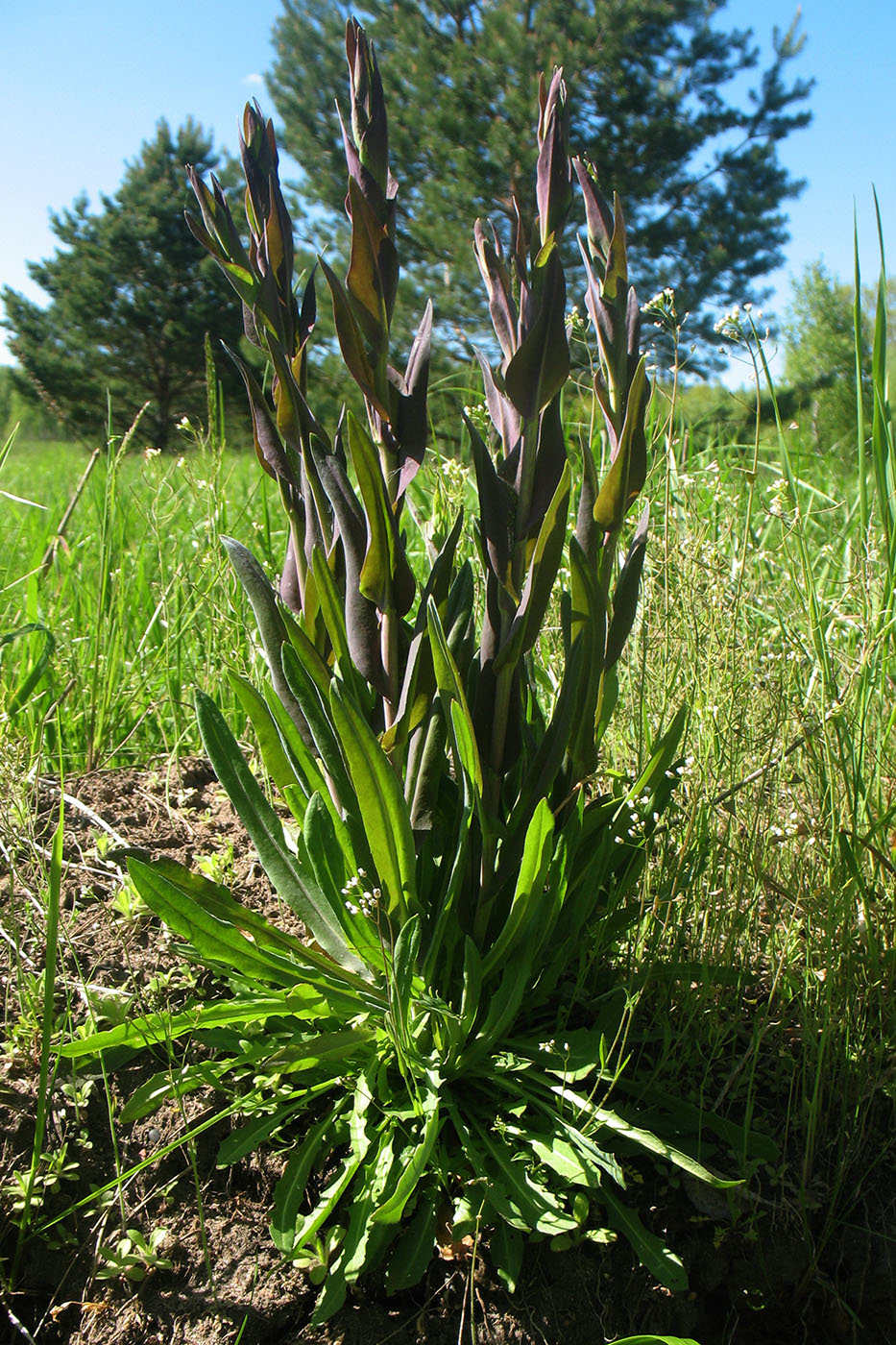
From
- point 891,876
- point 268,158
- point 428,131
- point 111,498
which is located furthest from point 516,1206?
point 428,131

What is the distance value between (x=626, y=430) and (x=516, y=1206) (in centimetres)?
93

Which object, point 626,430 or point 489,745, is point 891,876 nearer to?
point 489,745

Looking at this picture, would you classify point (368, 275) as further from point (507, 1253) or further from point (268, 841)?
point (507, 1253)

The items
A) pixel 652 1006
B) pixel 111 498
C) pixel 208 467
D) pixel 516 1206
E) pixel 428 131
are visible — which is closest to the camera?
pixel 516 1206

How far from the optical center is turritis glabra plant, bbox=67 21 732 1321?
1.12 m

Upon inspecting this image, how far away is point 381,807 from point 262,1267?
0.58 metres

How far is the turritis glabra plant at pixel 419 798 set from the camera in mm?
1117

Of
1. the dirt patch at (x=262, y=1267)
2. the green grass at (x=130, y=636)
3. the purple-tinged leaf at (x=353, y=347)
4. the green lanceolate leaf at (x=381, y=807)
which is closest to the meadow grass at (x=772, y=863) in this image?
the dirt patch at (x=262, y=1267)

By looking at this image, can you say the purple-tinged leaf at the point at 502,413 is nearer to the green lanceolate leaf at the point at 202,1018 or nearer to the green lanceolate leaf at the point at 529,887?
the green lanceolate leaf at the point at 529,887

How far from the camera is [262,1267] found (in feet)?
3.84

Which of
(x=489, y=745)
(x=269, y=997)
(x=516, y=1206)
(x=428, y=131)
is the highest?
(x=428, y=131)

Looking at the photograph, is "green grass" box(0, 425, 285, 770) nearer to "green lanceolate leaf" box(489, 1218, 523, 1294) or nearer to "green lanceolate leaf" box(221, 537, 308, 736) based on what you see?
"green lanceolate leaf" box(221, 537, 308, 736)

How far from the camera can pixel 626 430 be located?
1.13 metres

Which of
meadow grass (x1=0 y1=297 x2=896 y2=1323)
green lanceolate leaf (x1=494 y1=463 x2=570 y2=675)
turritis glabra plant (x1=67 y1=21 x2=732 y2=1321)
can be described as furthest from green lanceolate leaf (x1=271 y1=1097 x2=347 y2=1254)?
green lanceolate leaf (x1=494 y1=463 x2=570 y2=675)
